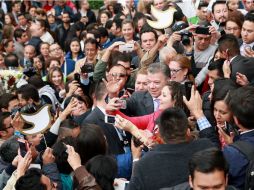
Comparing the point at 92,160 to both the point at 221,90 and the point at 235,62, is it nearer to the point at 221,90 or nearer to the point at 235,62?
the point at 221,90

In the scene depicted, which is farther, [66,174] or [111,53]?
[111,53]

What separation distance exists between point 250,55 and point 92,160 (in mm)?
2753

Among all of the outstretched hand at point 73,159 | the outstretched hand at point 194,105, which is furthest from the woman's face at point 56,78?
the outstretched hand at point 73,159

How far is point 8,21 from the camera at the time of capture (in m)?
14.0

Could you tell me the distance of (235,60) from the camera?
227 inches

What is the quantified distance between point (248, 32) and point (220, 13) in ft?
4.78

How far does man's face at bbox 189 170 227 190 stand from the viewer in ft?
11.1

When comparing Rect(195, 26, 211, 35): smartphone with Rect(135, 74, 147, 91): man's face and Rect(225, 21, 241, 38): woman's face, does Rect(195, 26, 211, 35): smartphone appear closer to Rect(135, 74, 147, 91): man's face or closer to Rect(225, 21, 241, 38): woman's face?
Rect(225, 21, 241, 38): woman's face

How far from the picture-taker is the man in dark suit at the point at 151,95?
18.4ft

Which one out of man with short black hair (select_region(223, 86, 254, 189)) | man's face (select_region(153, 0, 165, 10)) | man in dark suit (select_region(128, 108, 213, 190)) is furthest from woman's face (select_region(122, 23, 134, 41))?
man in dark suit (select_region(128, 108, 213, 190))

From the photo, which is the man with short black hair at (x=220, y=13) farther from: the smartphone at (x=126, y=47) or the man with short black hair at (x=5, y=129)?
the man with short black hair at (x=5, y=129)

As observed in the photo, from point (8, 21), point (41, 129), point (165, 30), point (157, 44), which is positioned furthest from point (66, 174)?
point (8, 21)

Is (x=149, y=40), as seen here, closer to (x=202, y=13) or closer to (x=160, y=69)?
(x=202, y=13)

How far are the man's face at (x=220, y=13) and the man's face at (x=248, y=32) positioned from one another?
129cm
